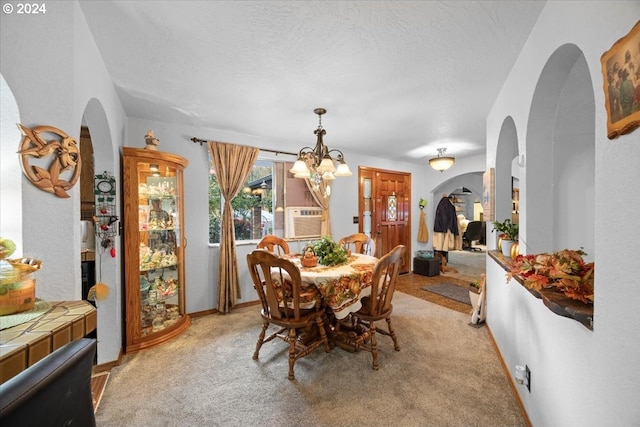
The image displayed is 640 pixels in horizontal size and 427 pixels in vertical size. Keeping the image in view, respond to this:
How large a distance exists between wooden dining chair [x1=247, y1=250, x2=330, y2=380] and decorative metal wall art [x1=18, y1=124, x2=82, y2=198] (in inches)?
44.7

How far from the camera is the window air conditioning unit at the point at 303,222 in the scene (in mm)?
4012

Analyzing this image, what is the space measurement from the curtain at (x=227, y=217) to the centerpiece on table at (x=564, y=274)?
3.01m

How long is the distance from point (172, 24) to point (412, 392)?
2.85m

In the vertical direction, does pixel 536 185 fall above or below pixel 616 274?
above

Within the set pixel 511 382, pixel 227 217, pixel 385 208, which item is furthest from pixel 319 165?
pixel 385 208

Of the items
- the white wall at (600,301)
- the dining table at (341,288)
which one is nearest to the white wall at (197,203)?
the dining table at (341,288)

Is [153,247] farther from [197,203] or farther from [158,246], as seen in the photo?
[197,203]

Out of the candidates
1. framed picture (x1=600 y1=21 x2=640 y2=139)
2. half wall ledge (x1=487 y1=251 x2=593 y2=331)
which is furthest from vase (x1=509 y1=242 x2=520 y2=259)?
framed picture (x1=600 y1=21 x2=640 y2=139)

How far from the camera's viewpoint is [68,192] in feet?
4.35

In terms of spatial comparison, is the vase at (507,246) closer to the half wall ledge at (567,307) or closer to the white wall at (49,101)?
Answer: the half wall ledge at (567,307)

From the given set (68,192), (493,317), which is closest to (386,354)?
(493,317)

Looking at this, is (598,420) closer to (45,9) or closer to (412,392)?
(412,392)

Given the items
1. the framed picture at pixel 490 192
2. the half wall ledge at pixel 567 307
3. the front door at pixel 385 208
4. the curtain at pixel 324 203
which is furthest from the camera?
the front door at pixel 385 208

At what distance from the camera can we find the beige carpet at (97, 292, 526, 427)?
1619 mm
